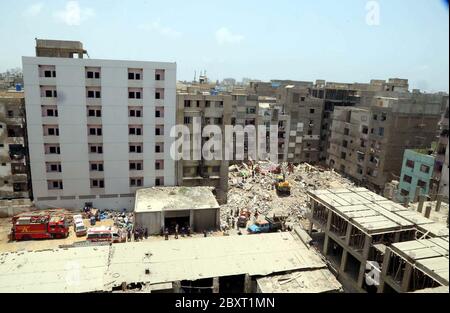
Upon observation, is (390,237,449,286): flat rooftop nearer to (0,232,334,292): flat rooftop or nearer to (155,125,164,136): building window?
(0,232,334,292): flat rooftop

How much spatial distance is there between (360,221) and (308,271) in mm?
4604

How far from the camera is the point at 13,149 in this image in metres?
27.0

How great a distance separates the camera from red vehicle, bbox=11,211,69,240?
23797mm

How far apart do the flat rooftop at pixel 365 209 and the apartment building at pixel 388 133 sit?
16.8 m

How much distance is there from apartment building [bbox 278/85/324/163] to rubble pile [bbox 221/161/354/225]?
8.40ft

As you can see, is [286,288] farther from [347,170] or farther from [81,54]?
[347,170]

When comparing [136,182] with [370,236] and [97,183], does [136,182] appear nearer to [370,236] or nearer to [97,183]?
[97,183]

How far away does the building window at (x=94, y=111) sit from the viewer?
27.1m

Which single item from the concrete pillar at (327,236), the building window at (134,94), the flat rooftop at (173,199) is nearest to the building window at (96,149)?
the flat rooftop at (173,199)

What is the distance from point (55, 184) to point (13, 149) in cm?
434

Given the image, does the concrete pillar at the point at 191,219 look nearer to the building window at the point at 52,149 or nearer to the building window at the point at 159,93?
the building window at the point at 159,93

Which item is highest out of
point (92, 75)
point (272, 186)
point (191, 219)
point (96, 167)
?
point (92, 75)

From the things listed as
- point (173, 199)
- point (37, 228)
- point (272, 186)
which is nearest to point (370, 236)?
point (173, 199)
